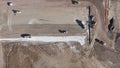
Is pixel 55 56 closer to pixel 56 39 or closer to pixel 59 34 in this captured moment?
pixel 56 39

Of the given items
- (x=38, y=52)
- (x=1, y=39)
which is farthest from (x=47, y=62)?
(x=1, y=39)

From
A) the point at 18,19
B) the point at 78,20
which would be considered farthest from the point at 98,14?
the point at 18,19

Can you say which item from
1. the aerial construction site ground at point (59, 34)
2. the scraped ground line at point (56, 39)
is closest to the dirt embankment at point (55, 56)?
the aerial construction site ground at point (59, 34)

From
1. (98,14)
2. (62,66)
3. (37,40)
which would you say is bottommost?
(62,66)

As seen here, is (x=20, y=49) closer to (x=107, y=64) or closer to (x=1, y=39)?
(x=1, y=39)

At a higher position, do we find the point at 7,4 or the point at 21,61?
the point at 7,4

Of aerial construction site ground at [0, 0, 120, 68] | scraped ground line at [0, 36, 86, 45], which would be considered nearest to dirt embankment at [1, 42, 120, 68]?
aerial construction site ground at [0, 0, 120, 68]

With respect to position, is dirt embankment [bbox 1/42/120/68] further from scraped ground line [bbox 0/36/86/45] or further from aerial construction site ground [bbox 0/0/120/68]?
scraped ground line [bbox 0/36/86/45]
